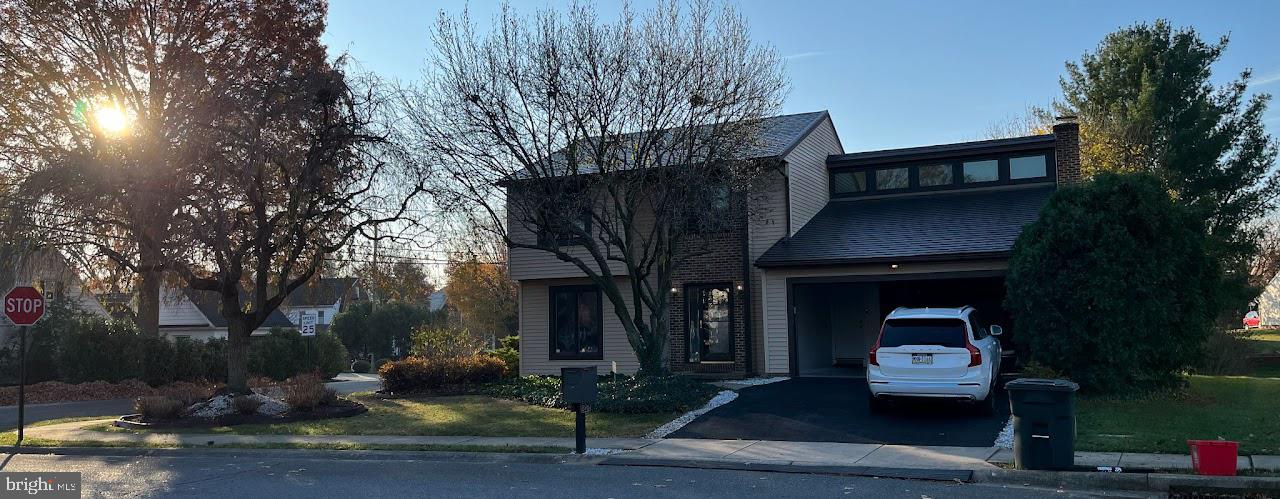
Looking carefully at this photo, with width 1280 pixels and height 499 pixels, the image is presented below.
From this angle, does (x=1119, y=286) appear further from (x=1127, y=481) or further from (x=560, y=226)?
(x=560, y=226)

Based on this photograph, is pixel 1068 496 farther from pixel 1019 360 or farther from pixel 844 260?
pixel 844 260

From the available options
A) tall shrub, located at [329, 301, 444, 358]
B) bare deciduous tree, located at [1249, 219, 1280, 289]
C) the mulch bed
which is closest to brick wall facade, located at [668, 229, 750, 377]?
the mulch bed

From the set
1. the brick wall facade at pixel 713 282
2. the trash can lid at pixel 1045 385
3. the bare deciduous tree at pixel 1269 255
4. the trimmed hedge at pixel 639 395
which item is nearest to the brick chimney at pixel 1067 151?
the brick wall facade at pixel 713 282

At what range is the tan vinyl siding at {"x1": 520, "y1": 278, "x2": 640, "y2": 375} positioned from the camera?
24.7 m

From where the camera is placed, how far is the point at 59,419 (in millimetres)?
20906

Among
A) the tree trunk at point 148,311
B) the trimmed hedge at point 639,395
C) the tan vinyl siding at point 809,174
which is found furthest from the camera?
the tree trunk at point 148,311

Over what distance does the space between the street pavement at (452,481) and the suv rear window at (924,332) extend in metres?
4.42

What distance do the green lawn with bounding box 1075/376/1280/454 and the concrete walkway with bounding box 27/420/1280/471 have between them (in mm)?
696

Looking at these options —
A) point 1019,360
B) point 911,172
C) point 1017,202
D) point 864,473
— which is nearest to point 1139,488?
point 864,473

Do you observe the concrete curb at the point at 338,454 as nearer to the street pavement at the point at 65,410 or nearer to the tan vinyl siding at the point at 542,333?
the street pavement at the point at 65,410

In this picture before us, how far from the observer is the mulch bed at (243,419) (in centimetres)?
1752

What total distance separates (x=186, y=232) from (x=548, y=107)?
675 cm

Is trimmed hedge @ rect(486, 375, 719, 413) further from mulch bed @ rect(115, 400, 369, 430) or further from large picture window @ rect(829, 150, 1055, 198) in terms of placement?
large picture window @ rect(829, 150, 1055, 198)

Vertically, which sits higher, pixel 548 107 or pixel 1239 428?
pixel 548 107
